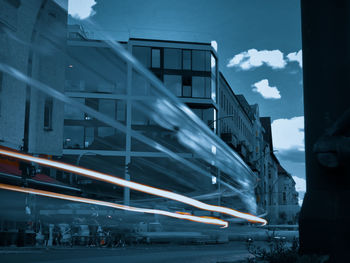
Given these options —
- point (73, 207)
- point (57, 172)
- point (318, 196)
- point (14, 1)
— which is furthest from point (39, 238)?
point (57, 172)

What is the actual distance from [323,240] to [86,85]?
168 ft

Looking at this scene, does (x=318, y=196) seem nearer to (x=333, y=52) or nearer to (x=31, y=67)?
(x=333, y=52)

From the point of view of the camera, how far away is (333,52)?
7.12m

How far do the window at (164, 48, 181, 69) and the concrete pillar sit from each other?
49.5 meters

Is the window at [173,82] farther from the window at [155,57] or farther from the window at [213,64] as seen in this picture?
the window at [213,64]

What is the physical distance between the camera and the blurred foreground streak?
874 inches

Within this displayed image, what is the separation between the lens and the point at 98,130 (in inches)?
2164

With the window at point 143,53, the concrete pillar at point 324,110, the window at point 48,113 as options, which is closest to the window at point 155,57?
the window at point 143,53

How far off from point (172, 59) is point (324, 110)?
50.4 metres

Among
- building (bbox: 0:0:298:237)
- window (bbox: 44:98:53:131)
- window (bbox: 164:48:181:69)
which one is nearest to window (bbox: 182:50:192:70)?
building (bbox: 0:0:298:237)

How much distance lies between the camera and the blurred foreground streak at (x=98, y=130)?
72.8ft

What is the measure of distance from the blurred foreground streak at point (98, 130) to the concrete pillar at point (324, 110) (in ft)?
19.0

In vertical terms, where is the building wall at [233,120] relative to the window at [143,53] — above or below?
below

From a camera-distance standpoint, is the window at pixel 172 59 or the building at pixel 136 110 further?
the window at pixel 172 59
